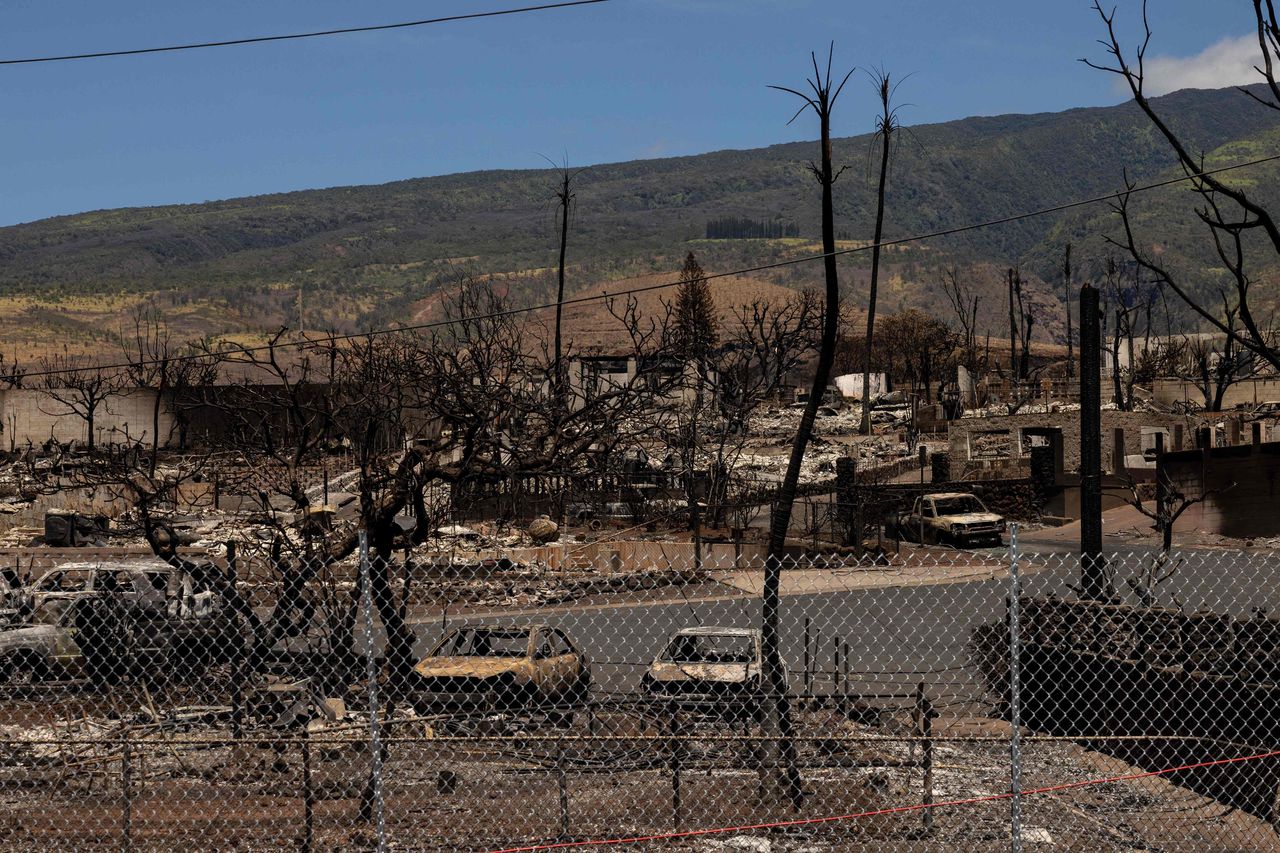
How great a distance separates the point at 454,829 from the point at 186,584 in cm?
841

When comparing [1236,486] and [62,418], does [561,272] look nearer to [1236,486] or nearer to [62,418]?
[62,418]

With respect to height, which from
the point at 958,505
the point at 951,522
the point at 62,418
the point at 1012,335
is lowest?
the point at 951,522

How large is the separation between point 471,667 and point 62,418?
46113mm

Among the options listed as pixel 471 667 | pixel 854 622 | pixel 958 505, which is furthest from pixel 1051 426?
pixel 471 667

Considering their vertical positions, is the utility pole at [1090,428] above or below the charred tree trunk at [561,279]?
below

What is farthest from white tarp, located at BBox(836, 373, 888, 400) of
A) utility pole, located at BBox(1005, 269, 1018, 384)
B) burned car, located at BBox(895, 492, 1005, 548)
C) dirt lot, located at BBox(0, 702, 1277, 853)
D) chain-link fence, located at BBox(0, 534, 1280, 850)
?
dirt lot, located at BBox(0, 702, 1277, 853)

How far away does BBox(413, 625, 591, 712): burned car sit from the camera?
11.7 meters

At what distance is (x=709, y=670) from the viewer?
510 inches

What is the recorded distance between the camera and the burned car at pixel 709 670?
11078 mm

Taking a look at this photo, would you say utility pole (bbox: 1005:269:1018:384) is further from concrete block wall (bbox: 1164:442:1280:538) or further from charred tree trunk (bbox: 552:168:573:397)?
concrete block wall (bbox: 1164:442:1280:538)

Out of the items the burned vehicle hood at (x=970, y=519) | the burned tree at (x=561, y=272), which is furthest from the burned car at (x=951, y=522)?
the burned tree at (x=561, y=272)

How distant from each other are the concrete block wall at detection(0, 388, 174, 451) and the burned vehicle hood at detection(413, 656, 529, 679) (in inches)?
1655

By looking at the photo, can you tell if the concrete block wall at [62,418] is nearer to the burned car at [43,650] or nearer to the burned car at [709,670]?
the burned car at [43,650]

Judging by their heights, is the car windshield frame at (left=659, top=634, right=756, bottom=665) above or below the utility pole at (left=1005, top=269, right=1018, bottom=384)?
below
